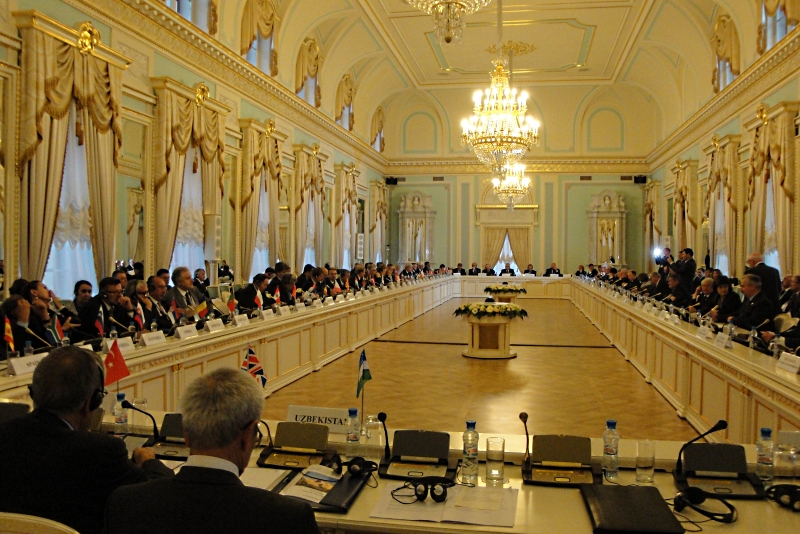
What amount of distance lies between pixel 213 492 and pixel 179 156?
335 inches

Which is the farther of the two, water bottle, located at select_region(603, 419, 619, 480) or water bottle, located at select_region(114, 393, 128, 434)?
water bottle, located at select_region(114, 393, 128, 434)

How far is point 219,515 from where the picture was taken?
4.51 feet

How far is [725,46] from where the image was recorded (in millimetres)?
13086

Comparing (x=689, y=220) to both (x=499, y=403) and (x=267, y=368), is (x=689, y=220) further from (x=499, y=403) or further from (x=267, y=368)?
(x=267, y=368)

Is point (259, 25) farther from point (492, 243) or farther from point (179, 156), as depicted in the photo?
point (492, 243)

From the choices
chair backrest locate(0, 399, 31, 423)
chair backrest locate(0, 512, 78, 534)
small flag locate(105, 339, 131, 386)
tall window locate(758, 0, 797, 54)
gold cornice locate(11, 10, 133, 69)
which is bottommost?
chair backrest locate(0, 512, 78, 534)

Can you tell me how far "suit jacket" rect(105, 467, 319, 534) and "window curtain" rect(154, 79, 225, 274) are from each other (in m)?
7.96

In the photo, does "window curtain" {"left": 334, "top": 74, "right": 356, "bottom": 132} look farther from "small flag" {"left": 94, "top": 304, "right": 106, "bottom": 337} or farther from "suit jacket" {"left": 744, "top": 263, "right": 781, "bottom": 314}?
"small flag" {"left": 94, "top": 304, "right": 106, "bottom": 337}

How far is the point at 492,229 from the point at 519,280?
267 cm

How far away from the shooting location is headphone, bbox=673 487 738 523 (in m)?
2.07

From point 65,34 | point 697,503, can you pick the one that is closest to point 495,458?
point 697,503

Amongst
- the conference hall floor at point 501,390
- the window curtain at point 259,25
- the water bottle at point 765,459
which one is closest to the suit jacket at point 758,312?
the conference hall floor at point 501,390

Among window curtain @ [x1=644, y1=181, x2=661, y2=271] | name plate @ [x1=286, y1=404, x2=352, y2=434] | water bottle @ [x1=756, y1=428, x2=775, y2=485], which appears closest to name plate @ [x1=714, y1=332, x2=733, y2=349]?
water bottle @ [x1=756, y1=428, x2=775, y2=485]

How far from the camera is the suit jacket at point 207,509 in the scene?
1373 millimetres
